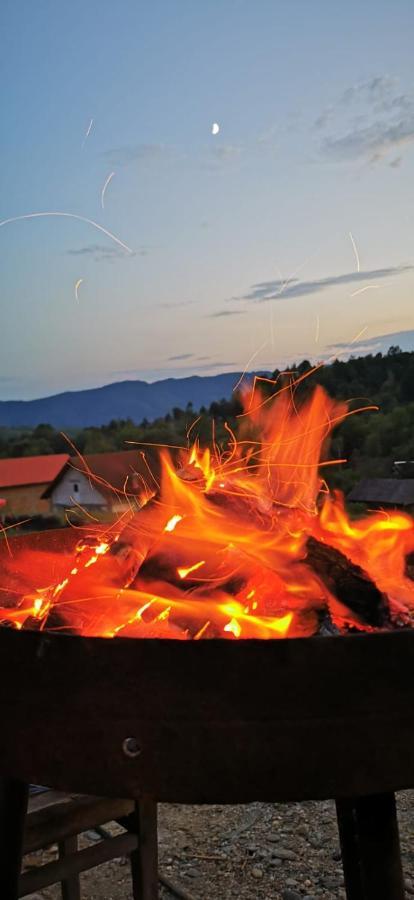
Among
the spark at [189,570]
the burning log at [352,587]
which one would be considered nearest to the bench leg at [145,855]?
the spark at [189,570]

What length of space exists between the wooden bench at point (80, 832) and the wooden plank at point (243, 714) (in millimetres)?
1273

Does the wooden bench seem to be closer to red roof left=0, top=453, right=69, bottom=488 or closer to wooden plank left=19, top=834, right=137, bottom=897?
wooden plank left=19, top=834, right=137, bottom=897

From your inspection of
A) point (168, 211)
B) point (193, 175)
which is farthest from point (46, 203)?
point (193, 175)

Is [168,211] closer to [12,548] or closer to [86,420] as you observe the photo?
[12,548]

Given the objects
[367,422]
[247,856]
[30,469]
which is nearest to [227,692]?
[247,856]

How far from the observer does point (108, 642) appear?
1.54 meters

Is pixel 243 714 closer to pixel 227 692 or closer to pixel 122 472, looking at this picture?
pixel 227 692

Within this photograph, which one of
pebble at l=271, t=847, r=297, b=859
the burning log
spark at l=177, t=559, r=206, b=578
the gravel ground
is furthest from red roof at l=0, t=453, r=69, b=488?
the burning log

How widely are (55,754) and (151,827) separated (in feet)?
5.27

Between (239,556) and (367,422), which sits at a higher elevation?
(367,422)

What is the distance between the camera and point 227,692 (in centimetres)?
149

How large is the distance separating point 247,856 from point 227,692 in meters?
2.80

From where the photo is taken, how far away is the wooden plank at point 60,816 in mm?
2637

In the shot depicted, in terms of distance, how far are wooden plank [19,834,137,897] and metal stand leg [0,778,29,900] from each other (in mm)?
726
